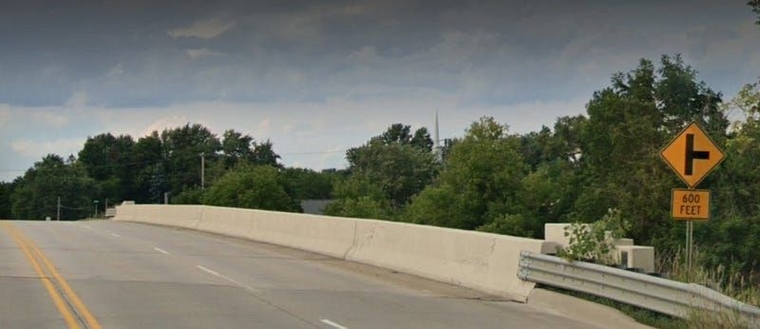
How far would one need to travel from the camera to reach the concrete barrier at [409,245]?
51.9 ft

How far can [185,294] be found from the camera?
14359mm

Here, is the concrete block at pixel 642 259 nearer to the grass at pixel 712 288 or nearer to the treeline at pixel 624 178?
the grass at pixel 712 288

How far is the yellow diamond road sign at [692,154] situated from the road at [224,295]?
3509mm

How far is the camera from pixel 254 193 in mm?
82500

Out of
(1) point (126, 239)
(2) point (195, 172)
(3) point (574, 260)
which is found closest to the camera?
(3) point (574, 260)

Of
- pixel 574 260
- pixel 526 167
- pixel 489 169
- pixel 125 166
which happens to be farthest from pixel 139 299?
pixel 125 166

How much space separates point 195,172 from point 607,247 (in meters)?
146

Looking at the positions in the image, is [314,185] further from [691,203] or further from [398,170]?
[691,203]

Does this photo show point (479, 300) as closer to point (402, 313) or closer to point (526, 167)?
point (402, 313)

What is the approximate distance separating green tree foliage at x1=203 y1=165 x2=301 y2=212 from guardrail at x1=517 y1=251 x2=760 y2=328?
67.9 meters

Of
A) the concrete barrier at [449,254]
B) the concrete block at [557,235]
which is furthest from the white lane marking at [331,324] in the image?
the concrete block at [557,235]

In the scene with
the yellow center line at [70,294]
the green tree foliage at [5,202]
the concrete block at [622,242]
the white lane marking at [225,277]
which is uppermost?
the concrete block at [622,242]

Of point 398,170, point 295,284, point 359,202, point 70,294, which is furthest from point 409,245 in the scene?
point 398,170

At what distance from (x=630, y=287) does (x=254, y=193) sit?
7133cm
